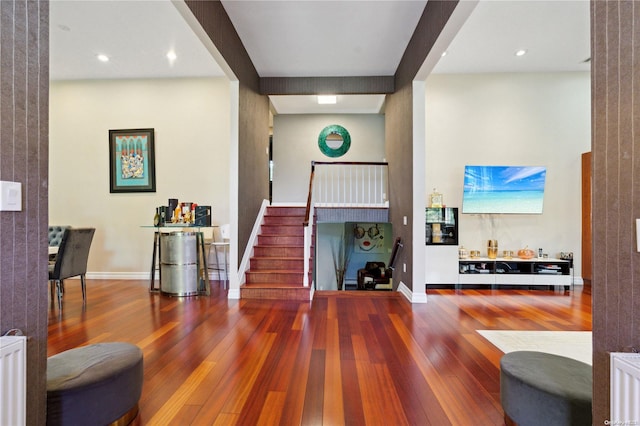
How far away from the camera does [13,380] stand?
42.9 inches

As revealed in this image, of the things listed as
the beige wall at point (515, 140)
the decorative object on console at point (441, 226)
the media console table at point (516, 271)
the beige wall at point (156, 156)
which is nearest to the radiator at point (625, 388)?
the decorative object on console at point (441, 226)

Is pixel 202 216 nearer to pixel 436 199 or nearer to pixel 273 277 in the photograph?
pixel 273 277

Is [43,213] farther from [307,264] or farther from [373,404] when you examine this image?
[307,264]

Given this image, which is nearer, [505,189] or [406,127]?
[406,127]

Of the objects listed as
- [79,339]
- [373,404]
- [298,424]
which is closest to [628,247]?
[373,404]

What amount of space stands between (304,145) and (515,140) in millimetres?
4384

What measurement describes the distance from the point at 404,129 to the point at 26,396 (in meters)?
4.72

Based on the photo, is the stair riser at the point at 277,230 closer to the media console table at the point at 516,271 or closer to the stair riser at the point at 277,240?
the stair riser at the point at 277,240

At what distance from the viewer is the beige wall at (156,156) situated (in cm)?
553

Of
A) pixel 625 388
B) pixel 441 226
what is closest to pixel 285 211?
pixel 441 226

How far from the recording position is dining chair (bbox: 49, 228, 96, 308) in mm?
3623

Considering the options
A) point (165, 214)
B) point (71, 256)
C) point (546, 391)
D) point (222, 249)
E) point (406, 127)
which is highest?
point (406, 127)

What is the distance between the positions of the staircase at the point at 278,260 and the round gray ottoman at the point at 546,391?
288 centimetres

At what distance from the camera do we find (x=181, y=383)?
2.04 m
